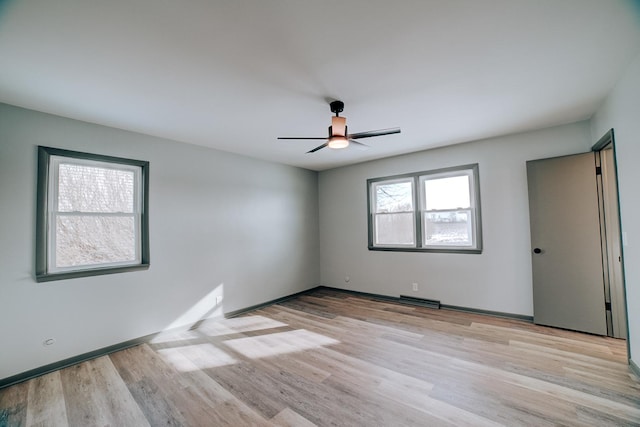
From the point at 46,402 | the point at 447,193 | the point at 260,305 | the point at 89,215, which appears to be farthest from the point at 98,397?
the point at 447,193

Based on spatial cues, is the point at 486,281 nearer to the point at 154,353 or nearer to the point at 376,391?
the point at 376,391

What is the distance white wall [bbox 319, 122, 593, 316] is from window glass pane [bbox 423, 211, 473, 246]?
9.0 inches

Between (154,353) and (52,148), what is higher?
(52,148)

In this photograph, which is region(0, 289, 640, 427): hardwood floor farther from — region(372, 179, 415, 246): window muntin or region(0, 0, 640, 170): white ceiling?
region(0, 0, 640, 170): white ceiling

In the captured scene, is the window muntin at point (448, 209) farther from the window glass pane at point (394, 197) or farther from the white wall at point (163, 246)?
the white wall at point (163, 246)

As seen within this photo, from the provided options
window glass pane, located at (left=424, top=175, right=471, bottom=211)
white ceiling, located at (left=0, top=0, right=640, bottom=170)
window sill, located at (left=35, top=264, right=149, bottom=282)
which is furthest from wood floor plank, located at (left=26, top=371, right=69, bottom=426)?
window glass pane, located at (left=424, top=175, right=471, bottom=211)

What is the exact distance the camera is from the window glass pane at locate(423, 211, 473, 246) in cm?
421

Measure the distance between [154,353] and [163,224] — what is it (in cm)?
159

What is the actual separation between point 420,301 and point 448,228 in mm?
1360

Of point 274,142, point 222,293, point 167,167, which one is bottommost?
point 222,293

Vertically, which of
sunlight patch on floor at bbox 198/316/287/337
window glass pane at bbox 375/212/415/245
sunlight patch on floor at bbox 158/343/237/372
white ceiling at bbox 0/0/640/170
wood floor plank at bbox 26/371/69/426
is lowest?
sunlight patch on floor at bbox 198/316/287/337

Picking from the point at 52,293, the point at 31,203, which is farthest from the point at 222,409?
the point at 31,203

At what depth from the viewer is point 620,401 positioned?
202cm

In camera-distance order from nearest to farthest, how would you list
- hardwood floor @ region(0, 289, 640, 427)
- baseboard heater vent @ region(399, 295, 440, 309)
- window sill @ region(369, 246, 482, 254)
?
1. hardwood floor @ region(0, 289, 640, 427)
2. window sill @ region(369, 246, 482, 254)
3. baseboard heater vent @ region(399, 295, 440, 309)
